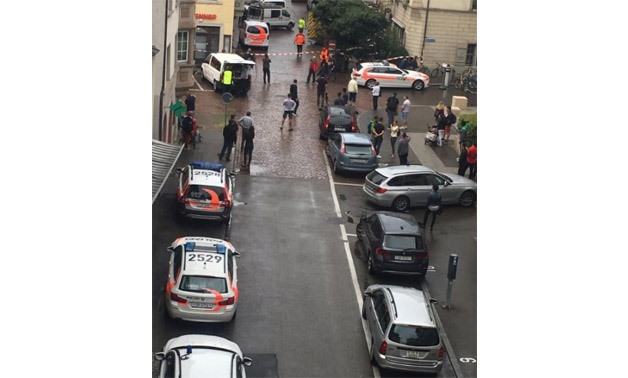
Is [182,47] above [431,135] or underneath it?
above

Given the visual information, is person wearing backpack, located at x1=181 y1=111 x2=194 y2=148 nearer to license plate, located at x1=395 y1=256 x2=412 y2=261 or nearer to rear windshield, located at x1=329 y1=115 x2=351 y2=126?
rear windshield, located at x1=329 y1=115 x2=351 y2=126

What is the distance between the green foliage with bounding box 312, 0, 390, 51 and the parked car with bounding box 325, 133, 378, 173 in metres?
19.3

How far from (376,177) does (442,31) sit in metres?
23.9

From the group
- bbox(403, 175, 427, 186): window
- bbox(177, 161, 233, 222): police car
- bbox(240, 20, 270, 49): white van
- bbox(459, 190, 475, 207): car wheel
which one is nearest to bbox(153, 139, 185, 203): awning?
bbox(177, 161, 233, 222): police car

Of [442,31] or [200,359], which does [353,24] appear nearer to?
Answer: [442,31]

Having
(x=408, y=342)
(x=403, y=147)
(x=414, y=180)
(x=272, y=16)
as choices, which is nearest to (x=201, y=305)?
(x=408, y=342)

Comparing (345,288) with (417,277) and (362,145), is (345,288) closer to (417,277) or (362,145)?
(417,277)

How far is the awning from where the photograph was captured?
21280mm

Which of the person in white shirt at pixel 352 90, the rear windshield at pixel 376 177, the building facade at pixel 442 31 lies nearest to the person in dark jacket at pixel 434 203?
the rear windshield at pixel 376 177

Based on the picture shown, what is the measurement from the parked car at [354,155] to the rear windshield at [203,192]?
7543 mm

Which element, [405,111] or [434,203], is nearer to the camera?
[434,203]

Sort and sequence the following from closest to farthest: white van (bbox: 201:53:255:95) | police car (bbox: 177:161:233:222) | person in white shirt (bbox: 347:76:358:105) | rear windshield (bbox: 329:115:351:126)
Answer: police car (bbox: 177:161:233:222), rear windshield (bbox: 329:115:351:126), person in white shirt (bbox: 347:76:358:105), white van (bbox: 201:53:255:95)

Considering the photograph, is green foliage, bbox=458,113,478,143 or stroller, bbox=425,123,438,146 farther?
stroller, bbox=425,123,438,146

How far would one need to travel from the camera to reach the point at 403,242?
2398 cm
